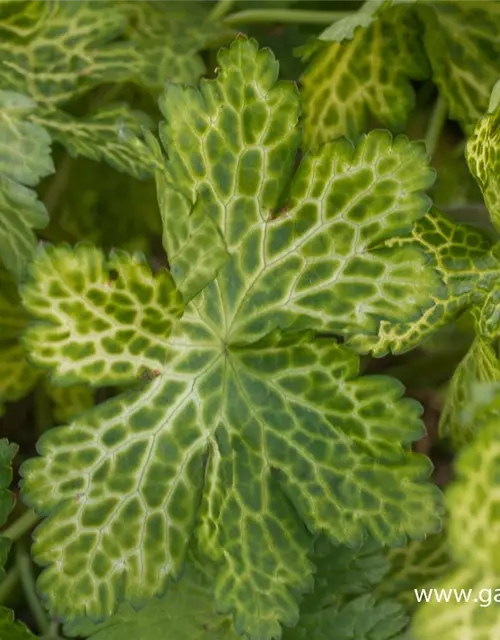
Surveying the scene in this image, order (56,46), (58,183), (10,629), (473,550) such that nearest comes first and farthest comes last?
1. (473,550)
2. (10,629)
3. (56,46)
4. (58,183)

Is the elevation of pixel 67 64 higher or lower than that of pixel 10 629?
higher

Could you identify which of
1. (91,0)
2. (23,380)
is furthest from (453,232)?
(23,380)

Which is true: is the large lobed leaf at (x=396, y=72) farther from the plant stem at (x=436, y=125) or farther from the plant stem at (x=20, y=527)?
the plant stem at (x=20, y=527)

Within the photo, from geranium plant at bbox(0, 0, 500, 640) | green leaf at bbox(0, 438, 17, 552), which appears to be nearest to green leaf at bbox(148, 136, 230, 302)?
geranium plant at bbox(0, 0, 500, 640)

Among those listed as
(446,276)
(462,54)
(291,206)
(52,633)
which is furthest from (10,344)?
(462,54)

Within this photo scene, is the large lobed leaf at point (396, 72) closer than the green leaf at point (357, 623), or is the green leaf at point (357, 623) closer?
the green leaf at point (357, 623)

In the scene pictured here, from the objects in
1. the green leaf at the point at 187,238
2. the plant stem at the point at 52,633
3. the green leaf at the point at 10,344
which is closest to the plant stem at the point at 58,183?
the green leaf at the point at 10,344

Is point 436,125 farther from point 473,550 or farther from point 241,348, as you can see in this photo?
point 473,550
